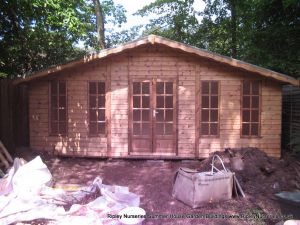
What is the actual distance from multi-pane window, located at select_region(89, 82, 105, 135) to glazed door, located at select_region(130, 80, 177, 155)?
815 mm

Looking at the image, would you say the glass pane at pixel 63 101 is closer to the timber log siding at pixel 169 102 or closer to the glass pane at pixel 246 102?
the timber log siding at pixel 169 102

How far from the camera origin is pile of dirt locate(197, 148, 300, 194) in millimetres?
6098

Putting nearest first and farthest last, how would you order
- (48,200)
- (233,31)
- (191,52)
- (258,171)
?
(48,200) → (258,171) → (191,52) → (233,31)

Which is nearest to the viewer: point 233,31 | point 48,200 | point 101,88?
point 48,200

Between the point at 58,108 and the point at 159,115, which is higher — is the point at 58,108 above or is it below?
above

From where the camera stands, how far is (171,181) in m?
6.61

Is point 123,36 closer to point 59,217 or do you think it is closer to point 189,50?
point 189,50

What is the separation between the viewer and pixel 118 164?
8.34m

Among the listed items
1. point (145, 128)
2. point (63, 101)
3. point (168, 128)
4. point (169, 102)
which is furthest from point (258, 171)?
point (63, 101)

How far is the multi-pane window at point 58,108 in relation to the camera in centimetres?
878

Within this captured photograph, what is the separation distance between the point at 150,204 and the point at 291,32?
10.3m

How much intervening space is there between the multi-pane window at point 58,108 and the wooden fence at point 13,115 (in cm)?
92

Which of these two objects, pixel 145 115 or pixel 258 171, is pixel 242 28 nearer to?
pixel 145 115

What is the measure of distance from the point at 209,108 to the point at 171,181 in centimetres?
270
